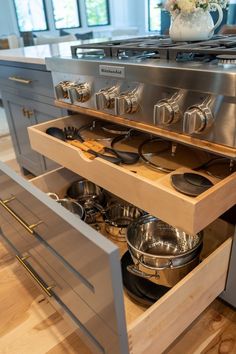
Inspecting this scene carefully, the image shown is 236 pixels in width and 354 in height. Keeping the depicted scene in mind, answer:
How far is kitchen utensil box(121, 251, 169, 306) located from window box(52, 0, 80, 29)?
5.92 metres

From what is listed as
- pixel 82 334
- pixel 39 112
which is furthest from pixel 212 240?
pixel 39 112

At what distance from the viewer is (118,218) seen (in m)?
1.25

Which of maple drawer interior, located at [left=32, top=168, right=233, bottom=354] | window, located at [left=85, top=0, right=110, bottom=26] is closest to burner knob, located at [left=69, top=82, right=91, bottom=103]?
maple drawer interior, located at [left=32, top=168, right=233, bottom=354]

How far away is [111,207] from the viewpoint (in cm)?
126

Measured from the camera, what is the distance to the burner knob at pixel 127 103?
30.3 inches

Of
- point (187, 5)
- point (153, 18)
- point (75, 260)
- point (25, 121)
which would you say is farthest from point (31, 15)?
point (75, 260)

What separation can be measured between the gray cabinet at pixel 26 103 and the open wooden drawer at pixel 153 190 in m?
0.43

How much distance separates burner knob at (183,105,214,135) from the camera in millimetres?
625

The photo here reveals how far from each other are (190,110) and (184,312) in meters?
0.51

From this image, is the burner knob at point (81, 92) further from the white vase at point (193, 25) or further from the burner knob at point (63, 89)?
the white vase at point (193, 25)

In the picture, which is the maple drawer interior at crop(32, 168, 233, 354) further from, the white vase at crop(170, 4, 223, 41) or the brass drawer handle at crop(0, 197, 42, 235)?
the white vase at crop(170, 4, 223, 41)

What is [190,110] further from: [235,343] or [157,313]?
[235,343]

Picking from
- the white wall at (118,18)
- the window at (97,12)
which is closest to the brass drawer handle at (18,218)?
the white wall at (118,18)

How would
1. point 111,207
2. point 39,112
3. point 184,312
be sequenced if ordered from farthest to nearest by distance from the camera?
point 39,112 → point 111,207 → point 184,312
